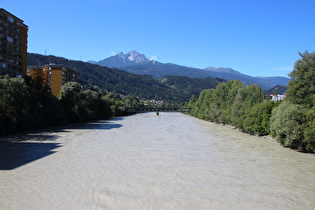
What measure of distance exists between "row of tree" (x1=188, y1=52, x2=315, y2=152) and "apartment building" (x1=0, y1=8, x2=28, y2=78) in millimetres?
47900

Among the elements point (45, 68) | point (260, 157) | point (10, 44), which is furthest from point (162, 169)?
point (45, 68)

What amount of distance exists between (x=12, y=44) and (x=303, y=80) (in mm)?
58492

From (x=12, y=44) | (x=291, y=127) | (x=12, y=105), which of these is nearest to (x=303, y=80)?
(x=291, y=127)

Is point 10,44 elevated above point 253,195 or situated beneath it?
elevated above

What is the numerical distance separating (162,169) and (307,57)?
36024mm

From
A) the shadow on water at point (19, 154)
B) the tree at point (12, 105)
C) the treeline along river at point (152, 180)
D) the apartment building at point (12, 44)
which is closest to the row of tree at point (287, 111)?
the treeline along river at point (152, 180)

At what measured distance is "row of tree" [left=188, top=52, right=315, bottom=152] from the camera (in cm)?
2561

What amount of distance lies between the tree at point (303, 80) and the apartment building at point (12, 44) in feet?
177

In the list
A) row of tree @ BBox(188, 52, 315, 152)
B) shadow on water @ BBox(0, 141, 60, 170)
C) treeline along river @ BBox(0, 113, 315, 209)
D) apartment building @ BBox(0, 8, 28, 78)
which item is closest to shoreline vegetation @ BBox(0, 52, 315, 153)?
row of tree @ BBox(188, 52, 315, 152)

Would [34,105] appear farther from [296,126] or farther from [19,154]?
[296,126]

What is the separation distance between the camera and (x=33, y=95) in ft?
134

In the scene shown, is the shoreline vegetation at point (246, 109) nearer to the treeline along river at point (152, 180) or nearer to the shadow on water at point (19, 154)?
Answer: the treeline along river at point (152, 180)

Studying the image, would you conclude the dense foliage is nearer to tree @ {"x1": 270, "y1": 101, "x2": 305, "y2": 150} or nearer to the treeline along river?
A: tree @ {"x1": 270, "y1": 101, "x2": 305, "y2": 150}

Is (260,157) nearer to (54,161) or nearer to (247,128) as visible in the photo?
(54,161)
